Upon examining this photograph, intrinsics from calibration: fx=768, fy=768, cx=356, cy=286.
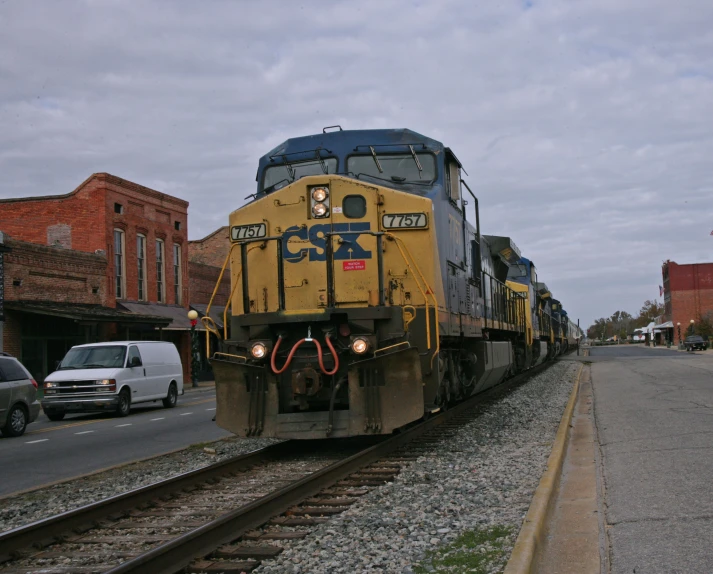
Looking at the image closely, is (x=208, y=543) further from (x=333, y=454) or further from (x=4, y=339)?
(x=4, y=339)

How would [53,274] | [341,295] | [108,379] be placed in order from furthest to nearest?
[53,274] < [108,379] < [341,295]

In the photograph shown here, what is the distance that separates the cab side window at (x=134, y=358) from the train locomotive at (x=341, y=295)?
33.1ft

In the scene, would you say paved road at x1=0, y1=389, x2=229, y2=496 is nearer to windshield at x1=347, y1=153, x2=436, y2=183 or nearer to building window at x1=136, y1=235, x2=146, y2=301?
windshield at x1=347, y1=153, x2=436, y2=183

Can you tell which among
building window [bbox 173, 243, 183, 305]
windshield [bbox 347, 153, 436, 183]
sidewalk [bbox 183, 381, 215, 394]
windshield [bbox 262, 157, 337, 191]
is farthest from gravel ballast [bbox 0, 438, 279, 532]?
building window [bbox 173, 243, 183, 305]

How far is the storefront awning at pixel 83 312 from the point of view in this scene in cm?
2550

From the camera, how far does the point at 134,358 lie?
749 inches

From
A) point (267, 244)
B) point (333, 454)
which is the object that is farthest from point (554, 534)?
point (267, 244)

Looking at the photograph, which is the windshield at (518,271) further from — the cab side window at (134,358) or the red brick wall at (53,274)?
the red brick wall at (53,274)

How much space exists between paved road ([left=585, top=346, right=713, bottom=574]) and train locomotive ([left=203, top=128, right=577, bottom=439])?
2.38 m

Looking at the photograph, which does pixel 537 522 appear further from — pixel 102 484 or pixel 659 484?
pixel 102 484

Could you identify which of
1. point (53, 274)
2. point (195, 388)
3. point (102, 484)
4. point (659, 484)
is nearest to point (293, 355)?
point (102, 484)

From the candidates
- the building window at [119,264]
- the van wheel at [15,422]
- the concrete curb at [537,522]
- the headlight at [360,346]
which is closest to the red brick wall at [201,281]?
the building window at [119,264]

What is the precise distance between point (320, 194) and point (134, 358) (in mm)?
11437

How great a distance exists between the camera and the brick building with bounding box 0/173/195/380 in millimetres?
26406
